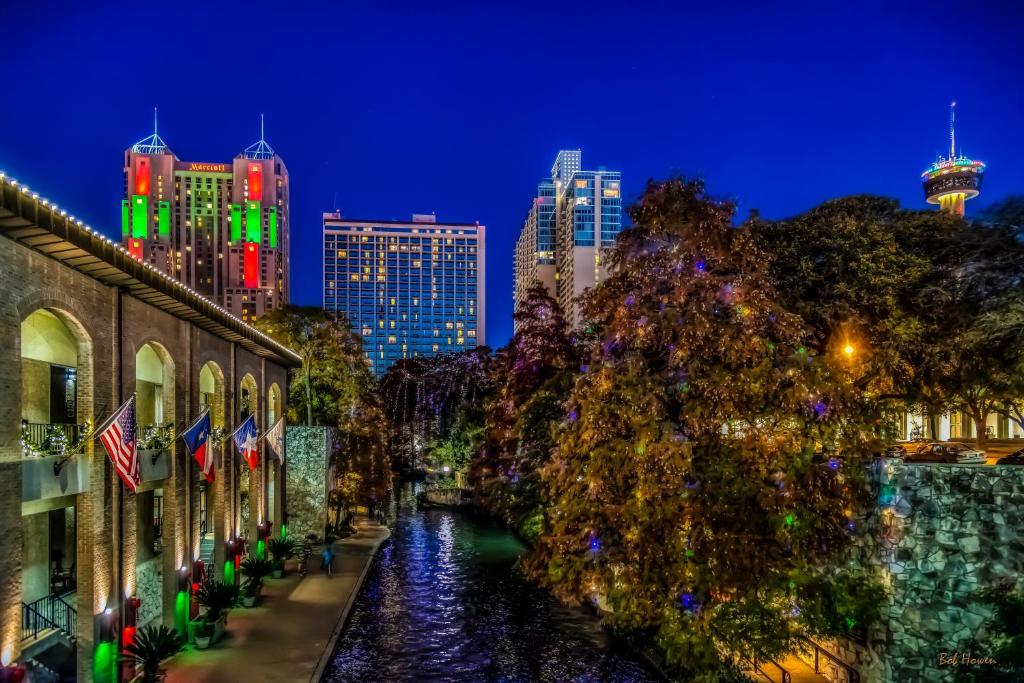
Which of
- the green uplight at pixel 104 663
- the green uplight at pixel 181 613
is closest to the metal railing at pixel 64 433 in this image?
the green uplight at pixel 104 663

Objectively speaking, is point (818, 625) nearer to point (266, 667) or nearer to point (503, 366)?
point (266, 667)

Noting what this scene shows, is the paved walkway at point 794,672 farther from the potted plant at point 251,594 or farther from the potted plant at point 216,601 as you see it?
the potted plant at point 251,594

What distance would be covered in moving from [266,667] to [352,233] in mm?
170855

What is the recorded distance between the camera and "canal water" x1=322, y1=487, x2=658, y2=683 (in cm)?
2053

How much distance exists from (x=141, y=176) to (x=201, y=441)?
144 meters

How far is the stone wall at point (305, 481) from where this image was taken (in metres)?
37.2

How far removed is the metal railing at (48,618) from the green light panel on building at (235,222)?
15900cm

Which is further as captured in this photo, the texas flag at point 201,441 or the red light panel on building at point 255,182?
the red light panel on building at point 255,182

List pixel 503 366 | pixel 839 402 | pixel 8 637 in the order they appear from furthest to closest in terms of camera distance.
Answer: pixel 503 366 < pixel 839 402 < pixel 8 637

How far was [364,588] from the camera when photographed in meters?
30.1

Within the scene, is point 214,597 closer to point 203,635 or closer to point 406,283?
point 203,635

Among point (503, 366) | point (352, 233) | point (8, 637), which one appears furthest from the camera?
point (352, 233)

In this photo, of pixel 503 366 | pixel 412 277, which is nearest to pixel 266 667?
pixel 503 366

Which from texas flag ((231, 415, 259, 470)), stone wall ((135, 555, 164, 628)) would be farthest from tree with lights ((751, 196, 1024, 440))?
stone wall ((135, 555, 164, 628))
